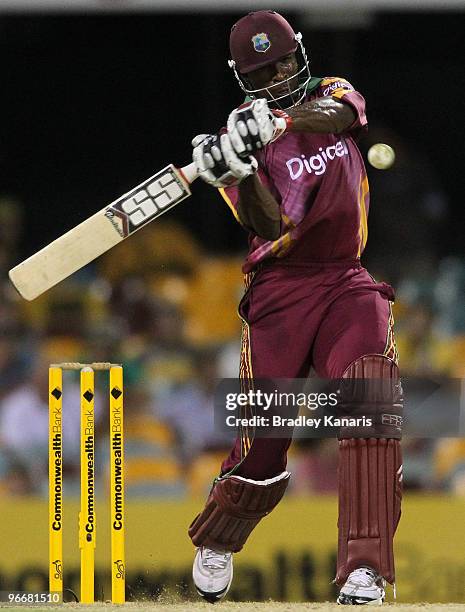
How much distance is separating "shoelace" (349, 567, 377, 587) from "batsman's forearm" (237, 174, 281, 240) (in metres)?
0.87

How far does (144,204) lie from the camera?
3.21 meters

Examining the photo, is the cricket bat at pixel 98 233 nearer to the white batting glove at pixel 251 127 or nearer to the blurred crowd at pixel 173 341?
the white batting glove at pixel 251 127

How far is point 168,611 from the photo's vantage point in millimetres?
3057

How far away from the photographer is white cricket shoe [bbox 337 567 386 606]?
3156mm

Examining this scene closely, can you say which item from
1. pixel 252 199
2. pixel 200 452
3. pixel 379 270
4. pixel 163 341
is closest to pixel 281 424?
pixel 252 199

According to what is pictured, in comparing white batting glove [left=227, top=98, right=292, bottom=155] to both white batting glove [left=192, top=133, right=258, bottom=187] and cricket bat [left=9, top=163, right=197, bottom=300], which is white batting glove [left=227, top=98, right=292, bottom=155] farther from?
cricket bat [left=9, top=163, right=197, bottom=300]

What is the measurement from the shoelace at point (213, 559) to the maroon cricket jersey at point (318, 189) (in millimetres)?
883

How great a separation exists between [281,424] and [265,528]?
1.91 metres

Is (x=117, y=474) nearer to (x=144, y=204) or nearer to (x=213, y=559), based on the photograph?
(x=213, y=559)

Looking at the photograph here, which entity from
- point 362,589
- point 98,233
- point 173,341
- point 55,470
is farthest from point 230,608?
point 173,341

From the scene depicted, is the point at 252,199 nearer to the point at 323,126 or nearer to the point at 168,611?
the point at 323,126

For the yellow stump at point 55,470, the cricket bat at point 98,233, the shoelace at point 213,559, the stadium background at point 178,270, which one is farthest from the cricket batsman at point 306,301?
the stadium background at point 178,270

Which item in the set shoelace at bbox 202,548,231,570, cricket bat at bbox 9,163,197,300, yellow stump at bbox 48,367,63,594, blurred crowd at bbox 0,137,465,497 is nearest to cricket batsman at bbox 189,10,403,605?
shoelace at bbox 202,548,231,570

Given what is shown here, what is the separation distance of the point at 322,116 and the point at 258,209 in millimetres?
281
